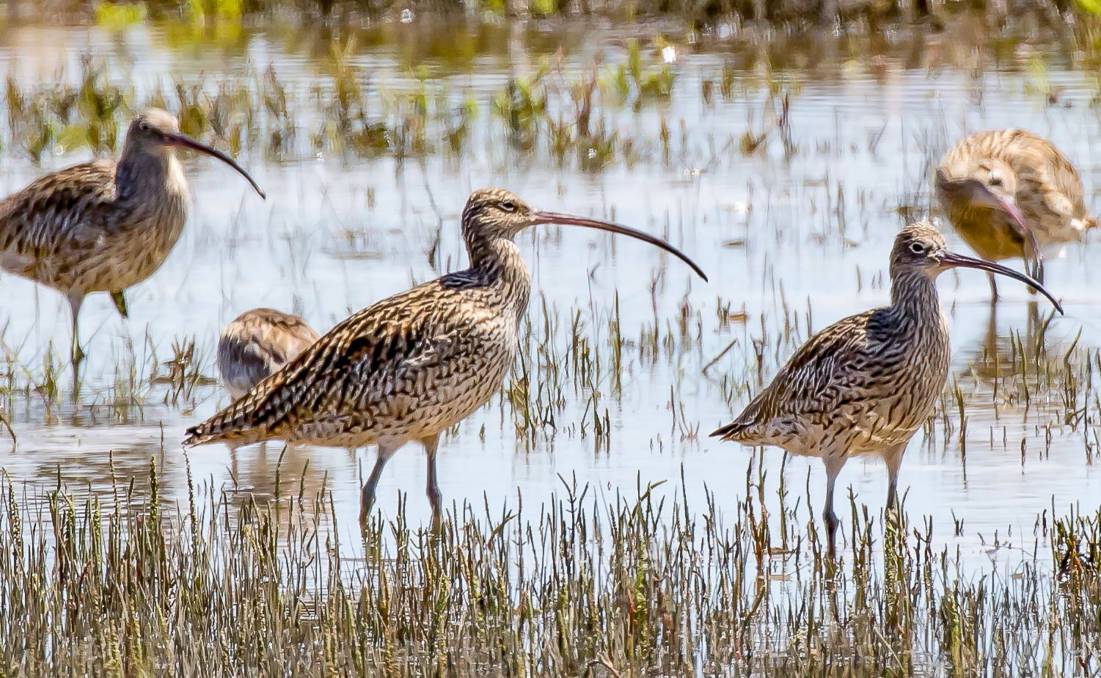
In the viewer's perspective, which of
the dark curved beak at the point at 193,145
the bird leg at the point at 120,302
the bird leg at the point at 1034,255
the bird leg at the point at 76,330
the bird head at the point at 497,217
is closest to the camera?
the bird head at the point at 497,217

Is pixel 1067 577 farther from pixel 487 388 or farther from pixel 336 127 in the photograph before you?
pixel 336 127

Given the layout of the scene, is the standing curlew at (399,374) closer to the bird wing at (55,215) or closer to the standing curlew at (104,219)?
the standing curlew at (104,219)

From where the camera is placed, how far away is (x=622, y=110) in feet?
57.9

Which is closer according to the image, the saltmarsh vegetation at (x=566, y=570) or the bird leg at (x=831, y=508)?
the saltmarsh vegetation at (x=566, y=570)

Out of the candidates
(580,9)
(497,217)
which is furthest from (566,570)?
(580,9)

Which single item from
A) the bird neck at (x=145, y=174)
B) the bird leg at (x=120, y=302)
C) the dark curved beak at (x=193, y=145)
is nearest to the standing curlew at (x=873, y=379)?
the dark curved beak at (x=193, y=145)

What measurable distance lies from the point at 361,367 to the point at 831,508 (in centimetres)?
188

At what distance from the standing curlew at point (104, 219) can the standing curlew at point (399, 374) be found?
3071 millimetres

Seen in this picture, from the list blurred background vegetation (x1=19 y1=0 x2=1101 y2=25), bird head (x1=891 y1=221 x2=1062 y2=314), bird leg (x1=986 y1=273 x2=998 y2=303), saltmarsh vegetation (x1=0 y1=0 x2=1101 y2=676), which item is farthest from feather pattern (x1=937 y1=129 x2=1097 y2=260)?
blurred background vegetation (x1=19 y1=0 x2=1101 y2=25)

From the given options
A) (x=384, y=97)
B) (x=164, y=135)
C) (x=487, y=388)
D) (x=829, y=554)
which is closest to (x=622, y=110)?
(x=384, y=97)

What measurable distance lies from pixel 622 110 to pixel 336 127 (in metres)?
2.64

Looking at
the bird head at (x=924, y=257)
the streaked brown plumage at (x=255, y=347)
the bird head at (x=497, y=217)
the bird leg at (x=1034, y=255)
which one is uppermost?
the bird head at (x=497, y=217)

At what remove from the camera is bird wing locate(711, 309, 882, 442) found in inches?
294

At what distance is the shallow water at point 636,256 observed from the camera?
8.49 meters
